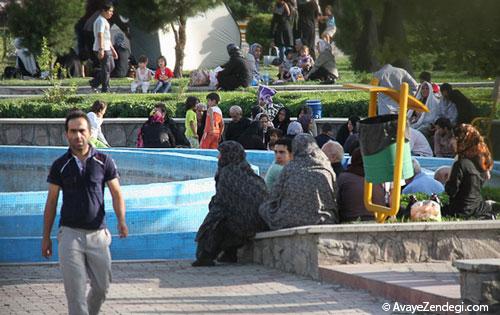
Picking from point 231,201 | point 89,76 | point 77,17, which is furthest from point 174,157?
point 89,76

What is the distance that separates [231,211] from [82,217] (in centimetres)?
352

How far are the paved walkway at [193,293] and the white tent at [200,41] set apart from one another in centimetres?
2299

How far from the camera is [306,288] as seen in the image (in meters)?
10.0

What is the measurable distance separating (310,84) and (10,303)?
18.7 m

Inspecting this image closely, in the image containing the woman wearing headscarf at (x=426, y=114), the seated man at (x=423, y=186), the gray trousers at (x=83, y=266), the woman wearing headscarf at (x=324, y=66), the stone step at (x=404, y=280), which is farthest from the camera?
the woman wearing headscarf at (x=324, y=66)

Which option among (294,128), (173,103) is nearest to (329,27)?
(173,103)

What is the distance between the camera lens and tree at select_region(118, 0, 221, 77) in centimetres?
2970

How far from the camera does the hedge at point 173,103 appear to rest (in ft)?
73.0

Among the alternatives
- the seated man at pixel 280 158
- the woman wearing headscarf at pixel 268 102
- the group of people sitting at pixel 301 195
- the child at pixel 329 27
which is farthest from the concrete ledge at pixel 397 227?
the child at pixel 329 27

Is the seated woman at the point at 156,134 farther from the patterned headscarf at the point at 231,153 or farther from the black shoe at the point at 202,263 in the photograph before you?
the black shoe at the point at 202,263

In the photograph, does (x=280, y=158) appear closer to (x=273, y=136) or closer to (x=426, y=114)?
(x=273, y=136)

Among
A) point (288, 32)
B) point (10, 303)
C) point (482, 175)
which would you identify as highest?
point (288, 32)

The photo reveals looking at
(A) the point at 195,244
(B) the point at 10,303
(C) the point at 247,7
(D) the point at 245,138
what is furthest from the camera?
(C) the point at 247,7

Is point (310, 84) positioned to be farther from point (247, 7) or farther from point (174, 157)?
point (247, 7)
